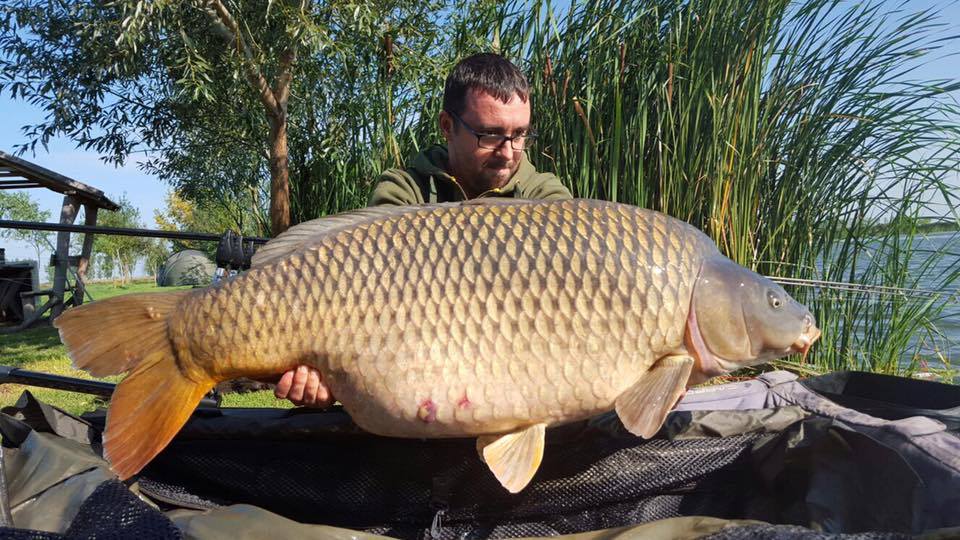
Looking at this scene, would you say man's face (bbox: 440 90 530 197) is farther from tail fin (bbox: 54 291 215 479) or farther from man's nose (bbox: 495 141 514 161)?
tail fin (bbox: 54 291 215 479)

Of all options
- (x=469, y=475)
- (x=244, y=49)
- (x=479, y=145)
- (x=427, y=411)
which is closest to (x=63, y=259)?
(x=244, y=49)

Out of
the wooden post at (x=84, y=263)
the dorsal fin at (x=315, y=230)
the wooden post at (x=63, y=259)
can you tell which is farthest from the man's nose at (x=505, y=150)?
the wooden post at (x=63, y=259)

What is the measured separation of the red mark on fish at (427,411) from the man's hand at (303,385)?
0.64ft

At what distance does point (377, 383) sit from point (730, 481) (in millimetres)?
751

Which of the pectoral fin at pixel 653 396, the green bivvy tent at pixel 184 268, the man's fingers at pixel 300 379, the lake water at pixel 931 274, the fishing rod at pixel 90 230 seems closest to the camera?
the pectoral fin at pixel 653 396

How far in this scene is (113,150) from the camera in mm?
6605

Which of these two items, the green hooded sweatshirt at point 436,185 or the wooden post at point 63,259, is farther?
the wooden post at point 63,259

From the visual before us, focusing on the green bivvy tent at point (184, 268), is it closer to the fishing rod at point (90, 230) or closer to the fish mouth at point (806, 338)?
the fishing rod at point (90, 230)

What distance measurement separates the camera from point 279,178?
4867mm

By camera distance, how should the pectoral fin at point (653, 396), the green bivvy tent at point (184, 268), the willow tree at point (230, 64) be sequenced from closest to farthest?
1. the pectoral fin at point (653, 396)
2. the willow tree at point (230, 64)
3. the green bivvy tent at point (184, 268)

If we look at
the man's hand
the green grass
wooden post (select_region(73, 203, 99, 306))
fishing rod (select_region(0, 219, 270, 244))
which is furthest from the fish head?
wooden post (select_region(73, 203, 99, 306))

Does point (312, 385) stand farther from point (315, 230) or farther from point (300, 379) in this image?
point (315, 230)

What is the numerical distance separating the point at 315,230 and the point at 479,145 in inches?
22.9

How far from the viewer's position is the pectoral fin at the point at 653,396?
1.11m
